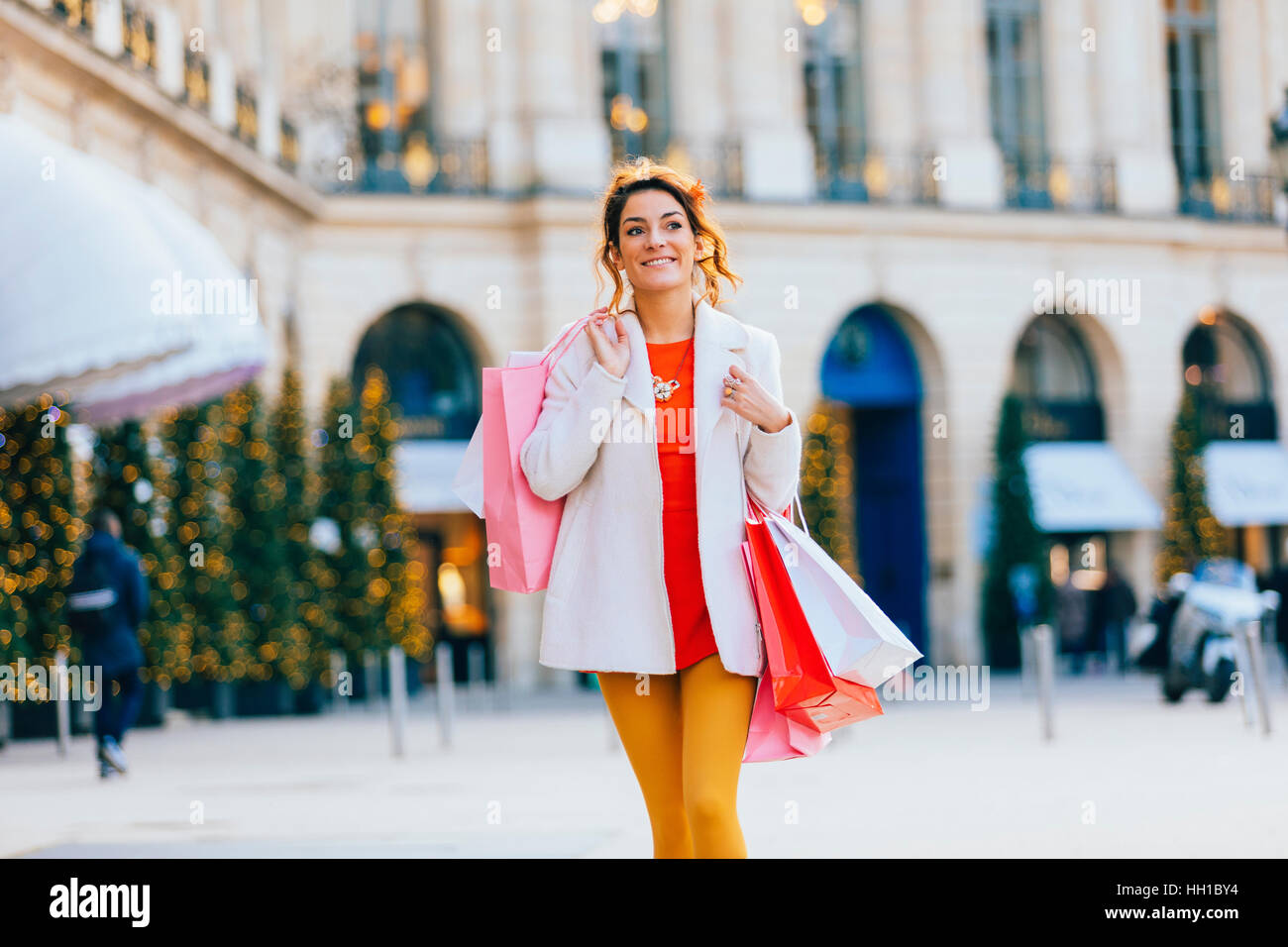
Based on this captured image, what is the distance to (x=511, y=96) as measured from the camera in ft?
96.8

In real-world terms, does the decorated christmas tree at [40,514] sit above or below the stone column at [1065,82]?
below

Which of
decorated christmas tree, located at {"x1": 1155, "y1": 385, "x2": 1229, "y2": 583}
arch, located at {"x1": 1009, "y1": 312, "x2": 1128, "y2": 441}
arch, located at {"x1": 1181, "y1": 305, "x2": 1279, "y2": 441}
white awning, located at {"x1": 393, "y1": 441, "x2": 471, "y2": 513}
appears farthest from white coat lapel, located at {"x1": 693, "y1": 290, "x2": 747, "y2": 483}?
arch, located at {"x1": 1181, "y1": 305, "x2": 1279, "y2": 441}

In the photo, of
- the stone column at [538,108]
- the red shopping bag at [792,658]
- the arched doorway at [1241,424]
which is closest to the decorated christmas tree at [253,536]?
the stone column at [538,108]

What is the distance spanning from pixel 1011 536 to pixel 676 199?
81.3 ft

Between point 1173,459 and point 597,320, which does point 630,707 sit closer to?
point 597,320

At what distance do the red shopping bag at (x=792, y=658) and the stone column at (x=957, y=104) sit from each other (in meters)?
27.1

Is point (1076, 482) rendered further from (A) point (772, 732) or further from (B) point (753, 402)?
(B) point (753, 402)

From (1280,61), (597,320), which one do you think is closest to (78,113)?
(597,320)

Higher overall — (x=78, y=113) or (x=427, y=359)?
(x=78, y=113)

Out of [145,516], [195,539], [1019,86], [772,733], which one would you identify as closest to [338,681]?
[195,539]

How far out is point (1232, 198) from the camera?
3400 centimetres

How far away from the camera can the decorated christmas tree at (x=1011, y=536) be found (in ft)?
95.0

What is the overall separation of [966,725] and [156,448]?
28.9 ft

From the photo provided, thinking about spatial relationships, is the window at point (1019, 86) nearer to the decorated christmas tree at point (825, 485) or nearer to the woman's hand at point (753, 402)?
the decorated christmas tree at point (825, 485)
